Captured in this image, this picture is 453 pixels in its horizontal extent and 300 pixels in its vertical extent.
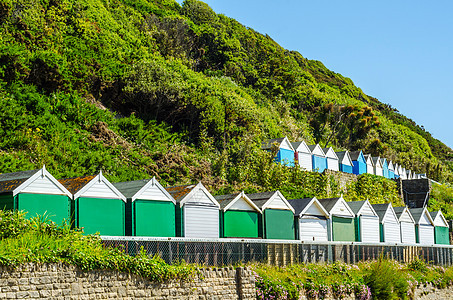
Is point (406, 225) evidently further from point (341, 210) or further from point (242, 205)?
point (242, 205)

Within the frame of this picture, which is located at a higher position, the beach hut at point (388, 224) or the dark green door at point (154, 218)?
the dark green door at point (154, 218)

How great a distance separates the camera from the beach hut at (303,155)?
43.8m

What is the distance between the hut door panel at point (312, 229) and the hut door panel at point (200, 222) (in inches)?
193

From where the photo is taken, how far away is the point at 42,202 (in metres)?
18.3

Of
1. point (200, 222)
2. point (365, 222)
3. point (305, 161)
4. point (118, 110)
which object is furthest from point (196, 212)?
point (305, 161)

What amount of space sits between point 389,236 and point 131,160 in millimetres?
15477

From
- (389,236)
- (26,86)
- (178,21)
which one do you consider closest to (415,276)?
(389,236)

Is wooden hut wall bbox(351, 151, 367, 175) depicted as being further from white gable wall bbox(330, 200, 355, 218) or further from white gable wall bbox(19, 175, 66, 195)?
white gable wall bbox(19, 175, 66, 195)

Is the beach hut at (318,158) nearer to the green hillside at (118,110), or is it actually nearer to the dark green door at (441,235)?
the green hillside at (118,110)

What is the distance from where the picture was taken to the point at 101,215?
1964cm

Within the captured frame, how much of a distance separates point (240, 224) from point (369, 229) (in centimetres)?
964

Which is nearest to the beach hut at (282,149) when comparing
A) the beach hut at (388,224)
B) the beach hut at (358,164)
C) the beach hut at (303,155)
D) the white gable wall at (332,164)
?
the beach hut at (303,155)

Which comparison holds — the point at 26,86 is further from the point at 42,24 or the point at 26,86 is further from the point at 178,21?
the point at 178,21

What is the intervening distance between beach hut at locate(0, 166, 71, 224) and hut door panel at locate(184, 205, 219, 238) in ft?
16.1
